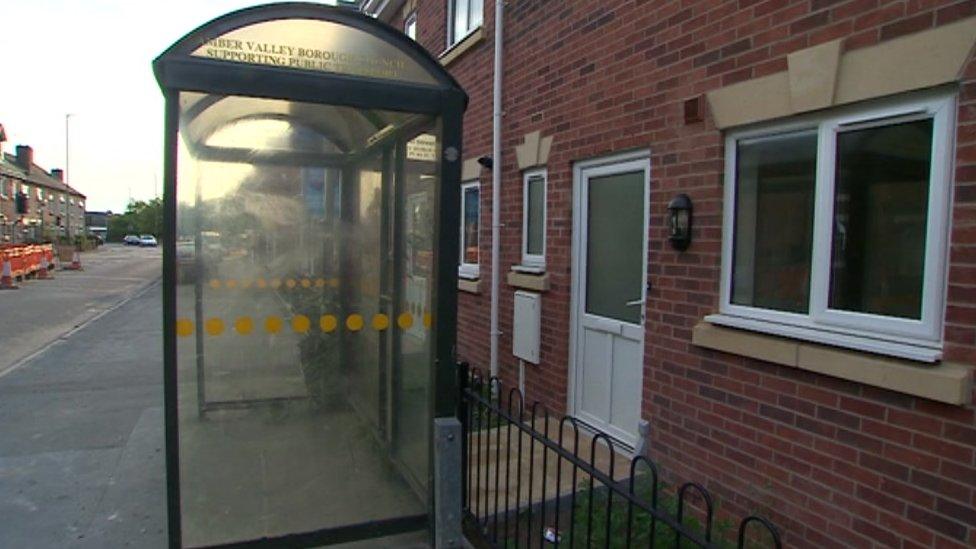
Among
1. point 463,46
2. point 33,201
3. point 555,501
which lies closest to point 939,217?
point 555,501

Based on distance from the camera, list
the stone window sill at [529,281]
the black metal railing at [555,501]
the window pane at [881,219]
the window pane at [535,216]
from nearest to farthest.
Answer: the window pane at [881,219], the black metal railing at [555,501], the stone window sill at [529,281], the window pane at [535,216]

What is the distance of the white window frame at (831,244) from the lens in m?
2.56

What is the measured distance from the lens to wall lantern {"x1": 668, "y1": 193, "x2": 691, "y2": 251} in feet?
12.4

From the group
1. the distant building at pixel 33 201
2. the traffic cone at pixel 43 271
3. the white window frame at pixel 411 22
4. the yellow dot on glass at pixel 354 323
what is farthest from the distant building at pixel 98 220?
the yellow dot on glass at pixel 354 323

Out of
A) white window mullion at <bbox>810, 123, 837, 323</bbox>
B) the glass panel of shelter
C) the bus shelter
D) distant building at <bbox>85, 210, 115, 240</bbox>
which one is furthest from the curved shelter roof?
distant building at <bbox>85, 210, 115, 240</bbox>

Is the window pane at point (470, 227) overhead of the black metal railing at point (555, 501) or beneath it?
overhead

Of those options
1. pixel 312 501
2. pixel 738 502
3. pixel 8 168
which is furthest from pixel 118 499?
pixel 8 168

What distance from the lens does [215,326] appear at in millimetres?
3463

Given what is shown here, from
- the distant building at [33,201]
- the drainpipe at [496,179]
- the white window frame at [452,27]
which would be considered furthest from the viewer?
the distant building at [33,201]

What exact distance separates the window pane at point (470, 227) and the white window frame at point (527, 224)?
1247 millimetres

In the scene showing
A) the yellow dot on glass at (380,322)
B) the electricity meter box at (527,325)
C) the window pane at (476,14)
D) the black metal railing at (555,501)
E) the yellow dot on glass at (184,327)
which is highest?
the window pane at (476,14)

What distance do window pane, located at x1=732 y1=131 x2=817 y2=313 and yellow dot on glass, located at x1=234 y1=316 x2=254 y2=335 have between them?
8.69 feet

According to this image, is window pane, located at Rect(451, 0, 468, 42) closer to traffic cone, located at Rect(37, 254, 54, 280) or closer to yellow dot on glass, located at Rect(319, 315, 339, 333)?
yellow dot on glass, located at Rect(319, 315, 339, 333)

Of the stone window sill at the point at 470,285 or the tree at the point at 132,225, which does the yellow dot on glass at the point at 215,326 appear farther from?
the tree at the point at 132,225
